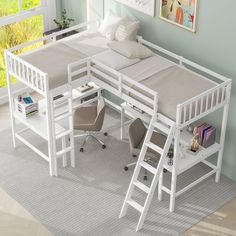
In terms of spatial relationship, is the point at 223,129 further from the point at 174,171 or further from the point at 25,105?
the point at 25,105

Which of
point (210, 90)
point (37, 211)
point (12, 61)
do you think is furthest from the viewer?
point (12, 61)

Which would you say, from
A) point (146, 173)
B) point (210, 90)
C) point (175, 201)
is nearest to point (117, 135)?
point (146, 173)

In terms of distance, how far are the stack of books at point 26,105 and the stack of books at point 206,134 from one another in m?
1.98

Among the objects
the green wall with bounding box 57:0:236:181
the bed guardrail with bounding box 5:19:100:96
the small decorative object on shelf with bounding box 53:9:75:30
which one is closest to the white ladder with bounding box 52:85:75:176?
the bed guardrail with bounding box 5:19:100:96

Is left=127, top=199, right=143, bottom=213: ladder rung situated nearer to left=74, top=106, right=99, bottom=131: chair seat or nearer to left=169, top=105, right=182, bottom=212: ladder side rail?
left=169, top=105, right=182, bottom=212: ladder side rail

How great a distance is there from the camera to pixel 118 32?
22.6 ft

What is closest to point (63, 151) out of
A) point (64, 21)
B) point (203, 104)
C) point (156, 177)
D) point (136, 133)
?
point (136, 133)

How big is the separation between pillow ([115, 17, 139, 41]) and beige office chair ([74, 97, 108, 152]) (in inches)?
31.7

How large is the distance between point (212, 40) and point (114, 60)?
1.13m

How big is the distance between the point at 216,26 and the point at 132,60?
1.05m

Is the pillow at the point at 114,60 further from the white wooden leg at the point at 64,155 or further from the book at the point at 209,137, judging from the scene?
the book at the point at 209,137

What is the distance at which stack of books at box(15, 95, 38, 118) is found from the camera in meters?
6.73

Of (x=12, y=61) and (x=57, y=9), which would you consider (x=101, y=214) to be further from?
(x=57, y=9)

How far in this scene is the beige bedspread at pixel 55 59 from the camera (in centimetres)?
632
